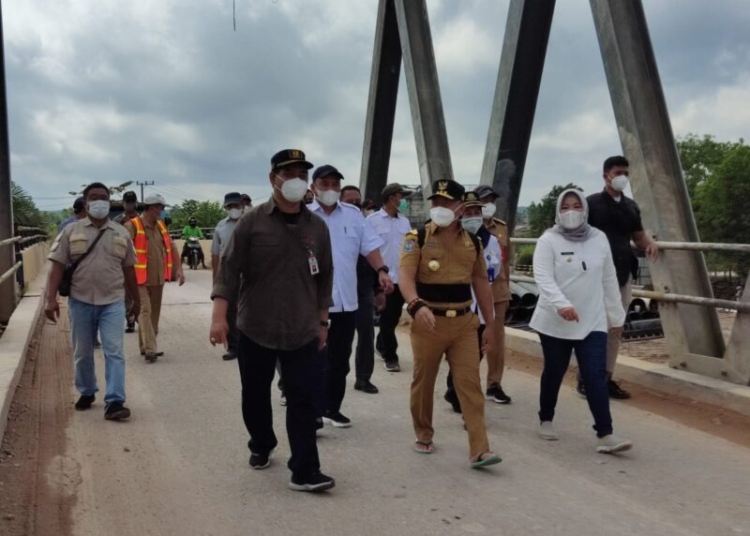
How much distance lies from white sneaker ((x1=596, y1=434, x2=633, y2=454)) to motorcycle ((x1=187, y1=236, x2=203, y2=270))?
20548 millimetres

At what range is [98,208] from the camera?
231 inches

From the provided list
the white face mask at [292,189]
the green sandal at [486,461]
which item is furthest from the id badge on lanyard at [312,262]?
the green sandal at [486,461]

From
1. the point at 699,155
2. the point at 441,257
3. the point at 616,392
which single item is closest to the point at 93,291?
the point at 441,257

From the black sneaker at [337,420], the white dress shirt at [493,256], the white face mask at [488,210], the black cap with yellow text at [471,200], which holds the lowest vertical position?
the black sneaker at [337,420]

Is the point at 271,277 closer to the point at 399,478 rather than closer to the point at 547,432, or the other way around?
the point at 399,478

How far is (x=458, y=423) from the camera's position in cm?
560

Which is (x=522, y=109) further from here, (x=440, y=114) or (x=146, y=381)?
(x=146, y=381)

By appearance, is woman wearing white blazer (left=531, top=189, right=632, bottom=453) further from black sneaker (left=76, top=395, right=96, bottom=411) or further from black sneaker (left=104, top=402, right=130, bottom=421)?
black sneaker (left=76, top=395, right=96, bottom=411)

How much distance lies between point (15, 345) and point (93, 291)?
85.0 inches

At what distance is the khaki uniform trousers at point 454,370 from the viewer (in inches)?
177

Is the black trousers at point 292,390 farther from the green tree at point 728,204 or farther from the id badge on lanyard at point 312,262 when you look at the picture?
the green tree at point 728,204

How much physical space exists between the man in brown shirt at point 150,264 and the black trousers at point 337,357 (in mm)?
3305

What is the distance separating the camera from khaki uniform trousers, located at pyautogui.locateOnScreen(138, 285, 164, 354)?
801 cm

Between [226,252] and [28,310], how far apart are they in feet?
22.7
